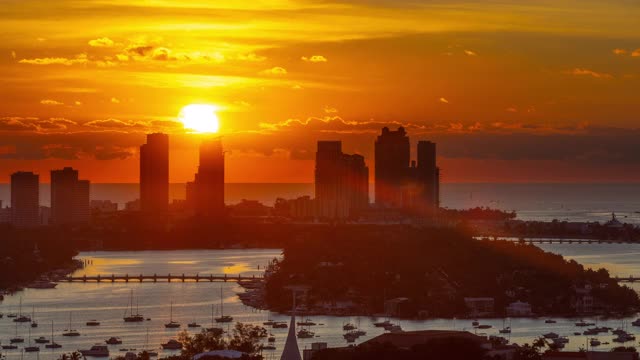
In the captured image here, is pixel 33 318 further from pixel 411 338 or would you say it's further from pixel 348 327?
pixel 411 338

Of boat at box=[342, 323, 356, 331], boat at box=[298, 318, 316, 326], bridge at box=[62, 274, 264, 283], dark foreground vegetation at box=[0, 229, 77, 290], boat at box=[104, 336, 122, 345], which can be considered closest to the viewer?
boat at box=[104, 336, 122, 345]

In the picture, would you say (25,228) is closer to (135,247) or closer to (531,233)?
(135,247)

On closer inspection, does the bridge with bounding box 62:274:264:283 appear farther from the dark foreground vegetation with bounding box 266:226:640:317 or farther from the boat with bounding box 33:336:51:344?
the boat with bounding box 33:336:51:344

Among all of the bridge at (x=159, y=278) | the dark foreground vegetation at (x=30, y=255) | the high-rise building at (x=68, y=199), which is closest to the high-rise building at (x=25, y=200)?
the high-rise building at (x=68, y=199)

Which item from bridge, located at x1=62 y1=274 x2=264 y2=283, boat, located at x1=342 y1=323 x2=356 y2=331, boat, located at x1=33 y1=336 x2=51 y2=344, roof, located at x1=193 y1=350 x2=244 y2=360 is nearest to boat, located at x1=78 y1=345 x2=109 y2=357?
boat, located at x1=33 y1=336 x2=51 y2=344

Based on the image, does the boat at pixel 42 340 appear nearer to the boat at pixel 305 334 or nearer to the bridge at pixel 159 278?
the boat at pixel 305 334

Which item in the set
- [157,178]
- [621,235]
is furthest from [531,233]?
[157,178]
